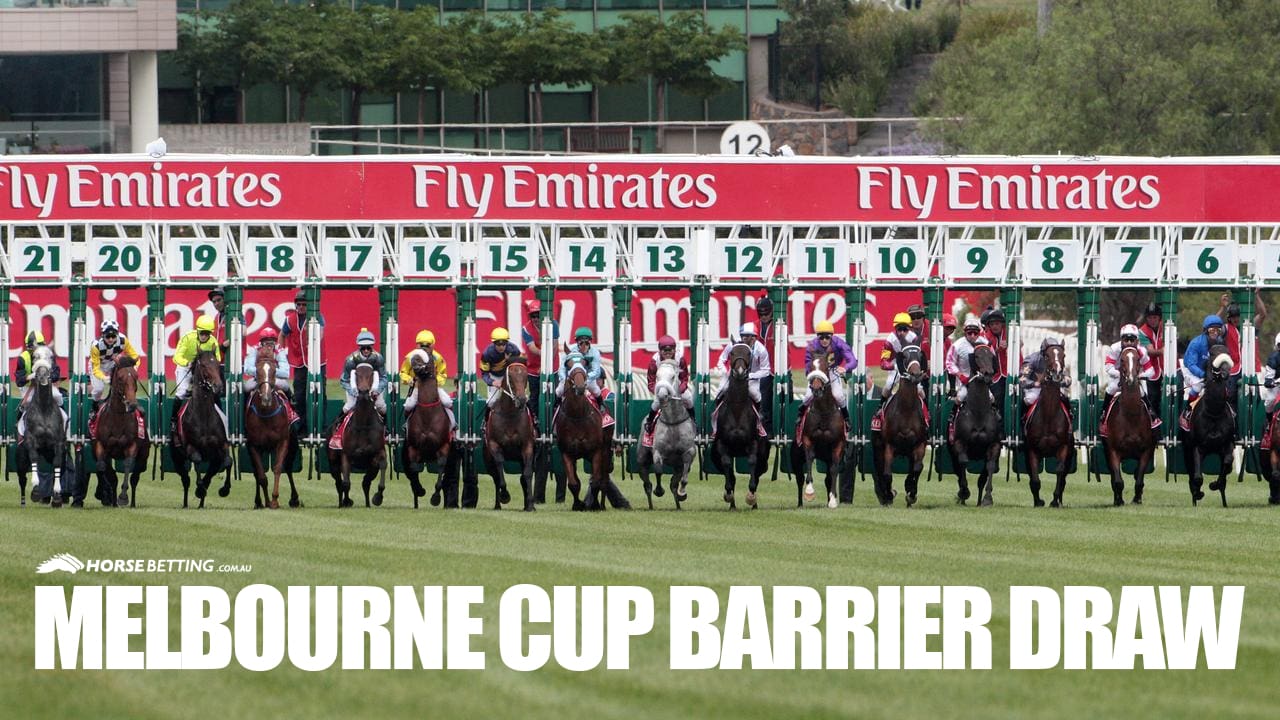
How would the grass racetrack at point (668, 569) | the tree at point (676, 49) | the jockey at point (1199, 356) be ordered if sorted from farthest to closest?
the tree at point (676, 49)
the jockey at point (1199, 356)
the grass racetrack at point (668, 569)

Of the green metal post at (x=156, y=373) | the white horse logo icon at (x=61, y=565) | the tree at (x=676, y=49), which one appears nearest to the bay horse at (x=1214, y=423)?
the green metal post at (x=156, y=373)

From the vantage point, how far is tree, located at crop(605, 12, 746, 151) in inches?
1996

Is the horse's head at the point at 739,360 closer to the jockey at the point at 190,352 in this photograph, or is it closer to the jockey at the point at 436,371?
the jockey at the point at 436,371

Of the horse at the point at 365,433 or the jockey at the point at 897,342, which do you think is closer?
the horse at the point at 365,433

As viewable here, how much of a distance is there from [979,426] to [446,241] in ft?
16.9

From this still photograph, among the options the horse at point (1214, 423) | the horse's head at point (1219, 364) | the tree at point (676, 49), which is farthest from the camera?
the tree at point (676, 49)

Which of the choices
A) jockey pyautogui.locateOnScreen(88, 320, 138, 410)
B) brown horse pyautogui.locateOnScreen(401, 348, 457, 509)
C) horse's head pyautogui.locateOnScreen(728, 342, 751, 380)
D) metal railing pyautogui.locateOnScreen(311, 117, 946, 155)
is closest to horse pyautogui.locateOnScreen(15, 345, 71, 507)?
jockey pyautogui.locateOnScreen(88, 320, 138, 410)

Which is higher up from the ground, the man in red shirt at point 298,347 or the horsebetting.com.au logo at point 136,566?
the man in red shirt at point 298,347

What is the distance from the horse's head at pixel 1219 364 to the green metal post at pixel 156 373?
8971mm

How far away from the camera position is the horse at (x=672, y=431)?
2030 centimetres

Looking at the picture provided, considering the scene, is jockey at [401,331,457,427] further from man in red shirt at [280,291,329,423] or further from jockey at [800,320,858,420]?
jockey at [800,320,858,420]

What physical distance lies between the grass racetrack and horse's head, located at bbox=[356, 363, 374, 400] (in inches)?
39.5

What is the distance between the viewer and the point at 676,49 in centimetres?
5028

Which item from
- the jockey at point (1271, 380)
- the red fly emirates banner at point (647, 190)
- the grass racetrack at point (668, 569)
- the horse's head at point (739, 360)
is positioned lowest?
the grass racetrack at point (668, 569)
